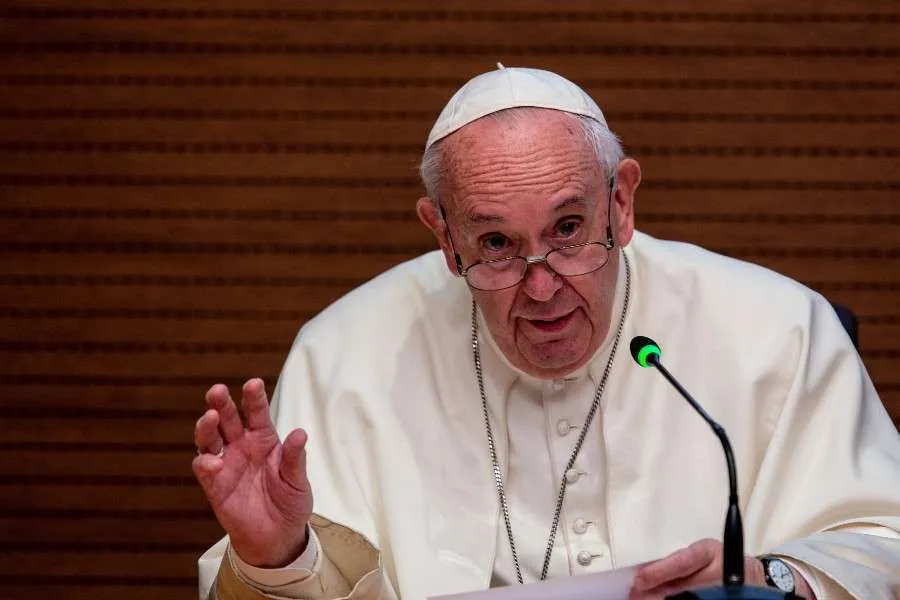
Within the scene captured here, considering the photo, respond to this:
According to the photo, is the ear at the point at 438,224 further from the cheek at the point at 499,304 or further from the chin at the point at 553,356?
the chin at the point at 553,356

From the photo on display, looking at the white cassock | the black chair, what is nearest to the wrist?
the white cassock

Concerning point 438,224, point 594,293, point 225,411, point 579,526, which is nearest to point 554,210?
point 594,293

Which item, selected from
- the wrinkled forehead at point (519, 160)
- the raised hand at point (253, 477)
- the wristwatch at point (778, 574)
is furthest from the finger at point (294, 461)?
the wristwatch at point (778, 574)

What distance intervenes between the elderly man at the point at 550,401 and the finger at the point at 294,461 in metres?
0.14

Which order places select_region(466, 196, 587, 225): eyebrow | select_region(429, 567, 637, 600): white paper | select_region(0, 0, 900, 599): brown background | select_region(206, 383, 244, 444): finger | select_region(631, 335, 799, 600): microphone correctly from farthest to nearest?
1. select_region(0, 0, 900, 599): brown background
2. select_region(466, 196, 587, 225): eyebrow
3. select_region(206, 383, 244, 444): finger
4. select_region(429, 567, 637, 600): white paper
5. select_region(631, 335, 799, 600): microphone

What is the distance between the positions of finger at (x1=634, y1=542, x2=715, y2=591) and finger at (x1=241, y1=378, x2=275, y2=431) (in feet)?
2.42

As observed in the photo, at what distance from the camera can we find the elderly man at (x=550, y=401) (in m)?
2.96

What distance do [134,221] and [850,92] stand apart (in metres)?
A: 2.47

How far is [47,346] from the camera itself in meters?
4.86

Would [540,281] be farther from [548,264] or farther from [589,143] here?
[589,143]

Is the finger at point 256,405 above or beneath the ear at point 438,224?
beneath

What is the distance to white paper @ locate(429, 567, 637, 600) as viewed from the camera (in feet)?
Answer: 7.83

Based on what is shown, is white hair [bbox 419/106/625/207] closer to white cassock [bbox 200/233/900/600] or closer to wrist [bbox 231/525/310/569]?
white cassock [bbox 200/233/900/600]

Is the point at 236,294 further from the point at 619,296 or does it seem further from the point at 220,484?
the point at 220,484
